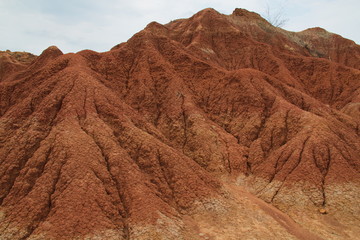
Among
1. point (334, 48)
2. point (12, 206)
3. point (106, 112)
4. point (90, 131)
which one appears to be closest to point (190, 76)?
point (106, 112)

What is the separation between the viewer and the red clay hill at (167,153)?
18.7m

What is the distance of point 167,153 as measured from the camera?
24500 millimetres

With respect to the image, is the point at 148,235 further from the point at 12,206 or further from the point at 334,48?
the point at 334,48

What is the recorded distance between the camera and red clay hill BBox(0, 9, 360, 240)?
18719 millimetres

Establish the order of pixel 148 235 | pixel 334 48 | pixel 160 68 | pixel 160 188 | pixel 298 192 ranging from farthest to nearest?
pixel 334 48 < pixel 160 68 < pixel 298 192 < pixel 160 188 < pixel 148 235

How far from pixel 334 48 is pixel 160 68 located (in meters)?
47.2

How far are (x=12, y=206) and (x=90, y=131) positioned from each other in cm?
761

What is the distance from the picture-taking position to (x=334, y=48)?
2549 inches

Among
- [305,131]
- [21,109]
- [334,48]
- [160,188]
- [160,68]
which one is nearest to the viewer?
[160,188]

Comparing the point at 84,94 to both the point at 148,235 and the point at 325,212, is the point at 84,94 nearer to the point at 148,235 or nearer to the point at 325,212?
the point at 148,235

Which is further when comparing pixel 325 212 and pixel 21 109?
pixel 21 109

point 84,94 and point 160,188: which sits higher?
point 84,94

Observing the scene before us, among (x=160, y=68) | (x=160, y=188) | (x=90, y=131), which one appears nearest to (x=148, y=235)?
(x=160, y=188)

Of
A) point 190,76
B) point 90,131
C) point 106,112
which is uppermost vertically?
point 190,76
